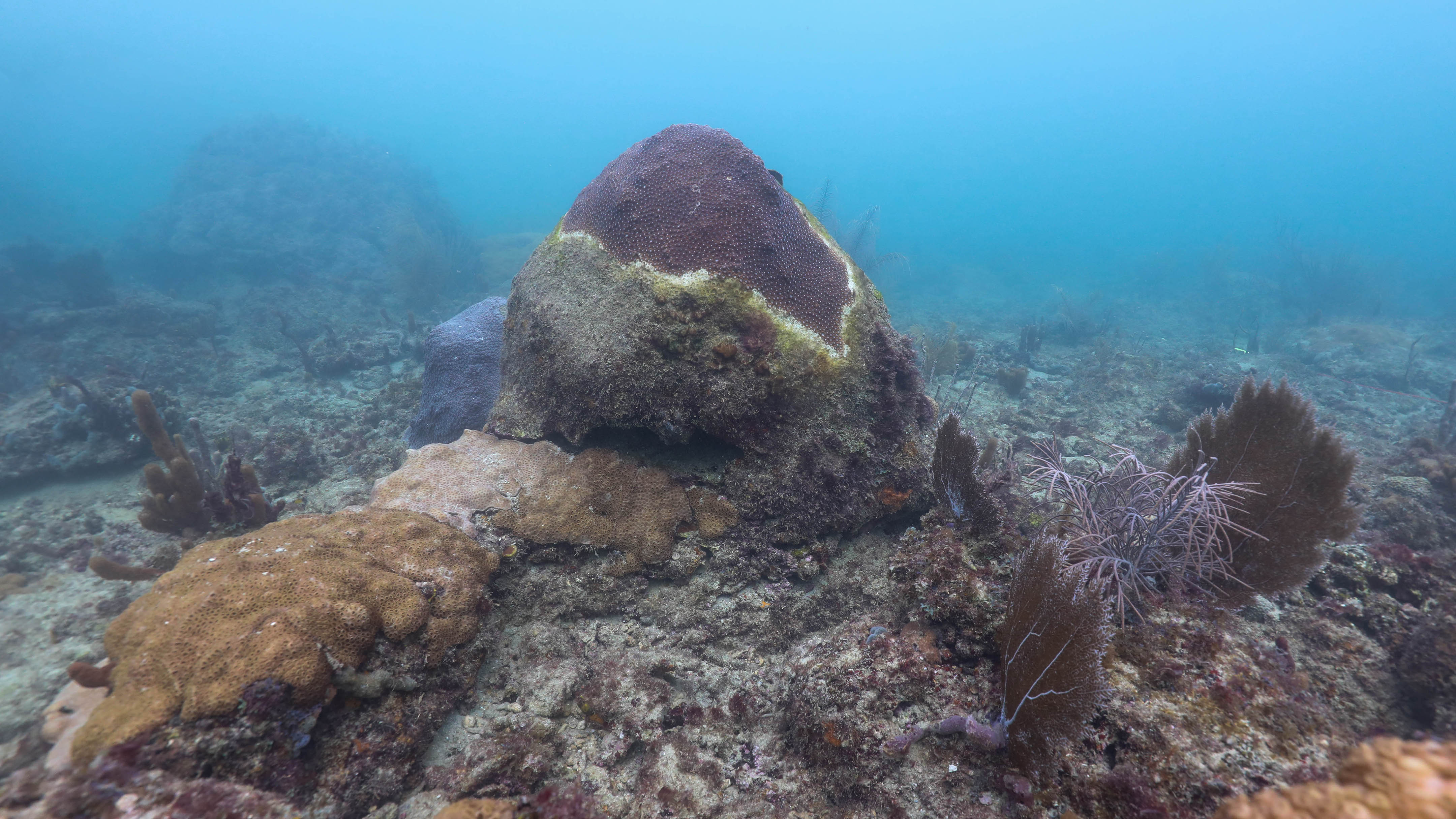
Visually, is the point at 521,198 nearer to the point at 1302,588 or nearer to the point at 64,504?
the point at 64,504

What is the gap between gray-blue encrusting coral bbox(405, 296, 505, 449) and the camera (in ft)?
20.7

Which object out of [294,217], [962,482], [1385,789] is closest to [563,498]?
[962,482]

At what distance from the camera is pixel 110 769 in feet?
6.74

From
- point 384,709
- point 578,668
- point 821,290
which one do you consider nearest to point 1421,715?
point 821,290

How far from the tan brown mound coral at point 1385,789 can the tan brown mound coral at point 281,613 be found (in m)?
3.73

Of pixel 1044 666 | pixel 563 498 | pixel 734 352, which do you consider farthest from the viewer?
pixel 563 498

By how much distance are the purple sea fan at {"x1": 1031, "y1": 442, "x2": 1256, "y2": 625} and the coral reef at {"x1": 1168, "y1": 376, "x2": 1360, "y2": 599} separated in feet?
0.26

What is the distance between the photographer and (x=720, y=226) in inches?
162

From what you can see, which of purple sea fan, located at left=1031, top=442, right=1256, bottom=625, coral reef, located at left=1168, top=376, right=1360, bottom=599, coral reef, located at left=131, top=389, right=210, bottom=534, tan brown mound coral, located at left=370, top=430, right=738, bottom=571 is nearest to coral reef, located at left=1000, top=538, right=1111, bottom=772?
purple sea fan, located at left=1031, top=442, right=1256, bottom=625

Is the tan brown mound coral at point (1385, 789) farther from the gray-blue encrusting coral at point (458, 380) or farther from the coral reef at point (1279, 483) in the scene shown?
the gray-blue encrusting coral at point (458, 380)

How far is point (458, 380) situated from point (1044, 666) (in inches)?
270

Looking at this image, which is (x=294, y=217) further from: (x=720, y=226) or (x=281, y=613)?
(x=281, y=613)

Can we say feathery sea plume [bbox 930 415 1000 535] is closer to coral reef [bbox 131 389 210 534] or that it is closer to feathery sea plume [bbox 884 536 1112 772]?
feathery sea plume [bbox 884 536 1112 772]

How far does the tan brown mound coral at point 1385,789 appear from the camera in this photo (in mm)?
1196
